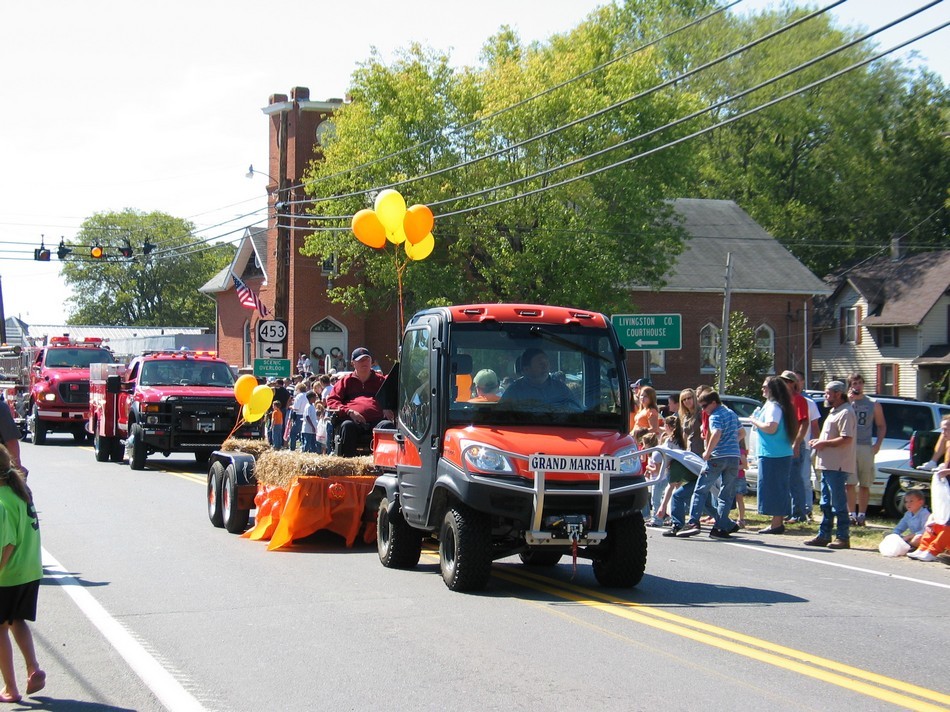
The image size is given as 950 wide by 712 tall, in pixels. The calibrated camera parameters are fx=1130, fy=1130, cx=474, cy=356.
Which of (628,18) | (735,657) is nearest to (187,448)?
(735,657)

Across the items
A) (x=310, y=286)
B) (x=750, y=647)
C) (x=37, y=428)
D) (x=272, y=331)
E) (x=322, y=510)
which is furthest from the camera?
(x=310, y=286)

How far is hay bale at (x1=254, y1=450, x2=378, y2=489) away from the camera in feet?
39.1

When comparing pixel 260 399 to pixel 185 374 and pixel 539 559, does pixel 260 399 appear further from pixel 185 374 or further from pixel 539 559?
pixel 185 374

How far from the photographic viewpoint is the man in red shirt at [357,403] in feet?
41.3

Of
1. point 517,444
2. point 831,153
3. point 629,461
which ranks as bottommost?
point 629,461

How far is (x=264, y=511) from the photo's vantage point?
42.8ft

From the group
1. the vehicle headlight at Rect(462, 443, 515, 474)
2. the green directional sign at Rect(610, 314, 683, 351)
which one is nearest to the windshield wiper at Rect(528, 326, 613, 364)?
the vehicle headlight at Rect(462, 443, 515, 474)

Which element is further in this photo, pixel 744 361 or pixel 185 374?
pixel 744 361

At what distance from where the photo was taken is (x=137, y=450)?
23.7 m

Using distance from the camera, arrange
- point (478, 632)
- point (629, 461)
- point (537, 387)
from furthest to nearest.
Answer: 1. point (537, 387)
2. point (629, 461)
3. point (478, 632)

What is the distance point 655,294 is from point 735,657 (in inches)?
1758

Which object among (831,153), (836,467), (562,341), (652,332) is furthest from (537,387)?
(831,153)

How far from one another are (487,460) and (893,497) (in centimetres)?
1005

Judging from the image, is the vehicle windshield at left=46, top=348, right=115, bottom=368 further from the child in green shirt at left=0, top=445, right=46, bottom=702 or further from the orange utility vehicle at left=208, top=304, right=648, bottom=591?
the child in green shirt at left=0, top=445, right=46, bottom=702
